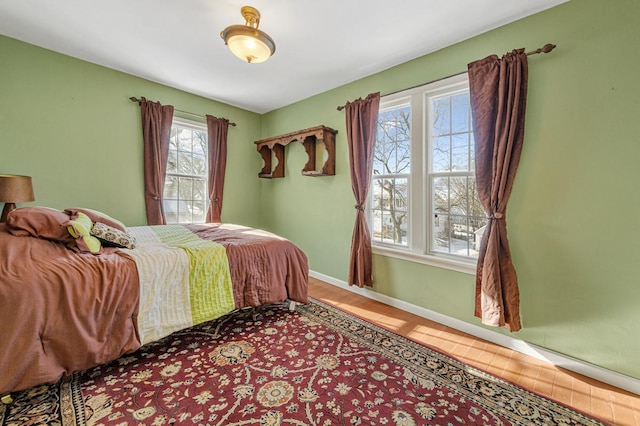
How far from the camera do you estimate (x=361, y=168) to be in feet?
10.1

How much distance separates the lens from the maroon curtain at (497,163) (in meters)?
2.04

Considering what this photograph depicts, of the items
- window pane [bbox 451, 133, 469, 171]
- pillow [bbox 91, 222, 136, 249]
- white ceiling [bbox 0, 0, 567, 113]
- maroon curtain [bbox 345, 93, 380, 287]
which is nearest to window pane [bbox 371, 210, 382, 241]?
maroon curtain [bbox 345, 93, 380, 287]

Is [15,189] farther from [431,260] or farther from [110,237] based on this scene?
[431,260]

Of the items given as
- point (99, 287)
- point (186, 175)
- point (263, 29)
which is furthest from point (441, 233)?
point (186, 175)

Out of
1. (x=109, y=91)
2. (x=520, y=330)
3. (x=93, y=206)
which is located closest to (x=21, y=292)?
(x=93, y=206)

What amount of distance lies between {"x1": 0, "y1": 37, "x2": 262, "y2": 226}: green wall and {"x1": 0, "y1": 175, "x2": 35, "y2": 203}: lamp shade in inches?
16.2

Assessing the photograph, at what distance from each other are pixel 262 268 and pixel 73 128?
8.53ft

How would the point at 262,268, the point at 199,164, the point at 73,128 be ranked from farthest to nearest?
the point at 199,164 → the point at 73,128 → the point at 262,268

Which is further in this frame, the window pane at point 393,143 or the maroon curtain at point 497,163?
the window pane at point 393,143

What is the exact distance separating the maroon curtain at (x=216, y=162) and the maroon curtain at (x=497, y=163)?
327 centimetres

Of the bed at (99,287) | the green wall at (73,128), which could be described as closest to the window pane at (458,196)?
the bed at (99,287)

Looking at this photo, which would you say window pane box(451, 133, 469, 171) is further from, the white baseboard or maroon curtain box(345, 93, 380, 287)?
the white baseboard

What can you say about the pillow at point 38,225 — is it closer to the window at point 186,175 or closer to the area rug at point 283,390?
the area rug at point 283,390

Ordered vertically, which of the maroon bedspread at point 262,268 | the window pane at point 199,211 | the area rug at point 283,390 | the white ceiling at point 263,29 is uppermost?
the white ceiling at point 263,29
